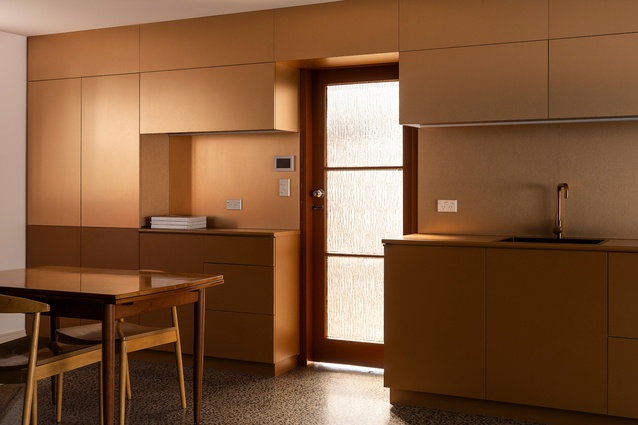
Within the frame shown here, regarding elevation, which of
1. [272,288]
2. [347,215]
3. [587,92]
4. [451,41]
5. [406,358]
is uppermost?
[451,41]

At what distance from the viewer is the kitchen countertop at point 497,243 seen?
12.9 ft

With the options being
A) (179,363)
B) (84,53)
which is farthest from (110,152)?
(179,363)

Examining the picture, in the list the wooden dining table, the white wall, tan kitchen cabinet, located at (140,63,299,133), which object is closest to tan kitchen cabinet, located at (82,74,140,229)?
tan kitchen cabinet, located at (140,63,299,133)

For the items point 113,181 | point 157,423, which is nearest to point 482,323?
point 157,423

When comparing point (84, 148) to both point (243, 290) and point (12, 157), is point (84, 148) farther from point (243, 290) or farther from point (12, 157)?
point (243, 290)

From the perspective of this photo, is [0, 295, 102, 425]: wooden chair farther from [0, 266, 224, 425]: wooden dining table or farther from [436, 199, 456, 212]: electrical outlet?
[436, 199, 456, 212]: electrical outlet

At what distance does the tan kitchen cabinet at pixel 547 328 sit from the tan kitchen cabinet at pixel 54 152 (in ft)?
11.0

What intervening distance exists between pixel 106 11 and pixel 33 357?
9.20ft

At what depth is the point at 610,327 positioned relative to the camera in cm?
395

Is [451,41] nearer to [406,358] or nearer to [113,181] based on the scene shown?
[406,358]

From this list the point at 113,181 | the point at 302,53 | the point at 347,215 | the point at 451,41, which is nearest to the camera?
the point at 451,41

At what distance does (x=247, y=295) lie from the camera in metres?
5.23

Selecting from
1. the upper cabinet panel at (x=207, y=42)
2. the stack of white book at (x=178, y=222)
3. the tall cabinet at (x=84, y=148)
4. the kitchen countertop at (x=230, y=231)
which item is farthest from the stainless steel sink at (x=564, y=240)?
the tall cabinet at (x=84, y=148)

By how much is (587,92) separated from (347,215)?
6.09ft
